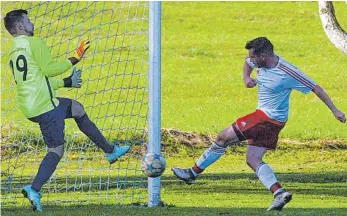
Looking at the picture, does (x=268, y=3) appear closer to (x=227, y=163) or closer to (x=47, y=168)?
(x=227, y=163)

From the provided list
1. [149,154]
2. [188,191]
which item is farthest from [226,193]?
[149,154]

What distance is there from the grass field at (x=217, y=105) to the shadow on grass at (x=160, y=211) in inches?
0.5

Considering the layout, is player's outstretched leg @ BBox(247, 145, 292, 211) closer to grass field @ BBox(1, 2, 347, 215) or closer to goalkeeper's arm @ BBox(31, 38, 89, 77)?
grass field @ BBox(1, 2, 347, 215)

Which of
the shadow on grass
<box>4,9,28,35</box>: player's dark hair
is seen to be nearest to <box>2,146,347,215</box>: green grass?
the shadow on grass

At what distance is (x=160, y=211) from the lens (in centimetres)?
1140

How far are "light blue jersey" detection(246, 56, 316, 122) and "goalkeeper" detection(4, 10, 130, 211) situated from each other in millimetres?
1663

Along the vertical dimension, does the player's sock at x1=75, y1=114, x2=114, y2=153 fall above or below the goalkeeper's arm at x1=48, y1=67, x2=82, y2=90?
below

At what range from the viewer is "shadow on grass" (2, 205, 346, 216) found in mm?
11117

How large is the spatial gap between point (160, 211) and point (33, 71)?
167 centimetres

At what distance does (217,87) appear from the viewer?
3020 centimetres

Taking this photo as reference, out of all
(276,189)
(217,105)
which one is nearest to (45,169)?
(276,189)

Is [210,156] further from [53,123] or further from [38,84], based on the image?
[38,84]

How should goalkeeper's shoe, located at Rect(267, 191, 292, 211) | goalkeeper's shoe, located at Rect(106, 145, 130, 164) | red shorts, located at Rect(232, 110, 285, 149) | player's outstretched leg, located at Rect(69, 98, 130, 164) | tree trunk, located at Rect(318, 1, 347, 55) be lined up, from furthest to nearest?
tree trunk, located at Rect(318, 1, 347, 55) < goalkeeper's shoe, located at Rect(106, 145, 130, 164) < player's outstretched leg, located at Rect(69, 98, 130, 164) < red shorts, located at Rect(232, 110, 285, 149) < goalkeeper's shoe, located at Rect(267, 191, 292, 211)

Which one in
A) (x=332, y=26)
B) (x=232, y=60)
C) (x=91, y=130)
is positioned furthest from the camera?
(x=232, y=60)
